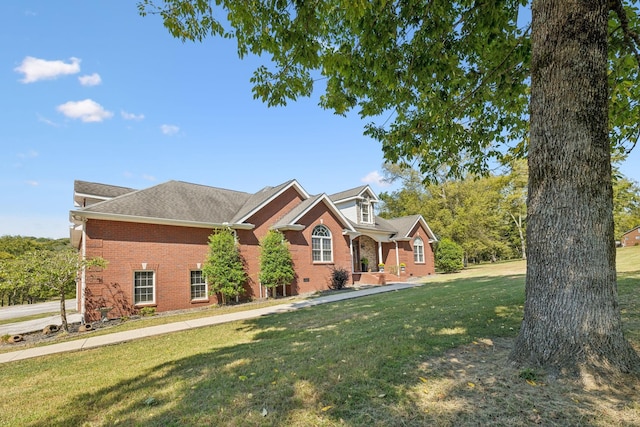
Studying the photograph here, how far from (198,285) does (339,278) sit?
310 inches

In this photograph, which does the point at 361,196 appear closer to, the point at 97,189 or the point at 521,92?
the point at 97,189

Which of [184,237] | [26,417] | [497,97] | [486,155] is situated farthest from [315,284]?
[26,417]

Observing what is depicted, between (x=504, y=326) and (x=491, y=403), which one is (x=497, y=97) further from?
(x=491, y=403)

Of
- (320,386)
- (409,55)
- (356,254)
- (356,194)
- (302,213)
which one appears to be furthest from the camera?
(356,254)

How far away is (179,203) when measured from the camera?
15789 millimetres

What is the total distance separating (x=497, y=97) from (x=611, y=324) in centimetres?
527

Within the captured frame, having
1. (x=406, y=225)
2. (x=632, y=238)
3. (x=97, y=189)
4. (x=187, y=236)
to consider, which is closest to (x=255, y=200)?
(x=187, y=236)

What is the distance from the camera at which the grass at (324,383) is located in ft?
10.1

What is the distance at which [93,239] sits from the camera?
12289mm

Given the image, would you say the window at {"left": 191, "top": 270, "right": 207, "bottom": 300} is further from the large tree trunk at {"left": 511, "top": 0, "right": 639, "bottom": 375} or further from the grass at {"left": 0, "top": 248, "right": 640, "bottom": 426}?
the large tree trunk at {"left": 511, "top": 0, "right": 639, "bottom": 375}

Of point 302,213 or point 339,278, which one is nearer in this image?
point 302,213

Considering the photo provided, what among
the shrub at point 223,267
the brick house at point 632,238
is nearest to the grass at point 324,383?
the shrub at point 223,267

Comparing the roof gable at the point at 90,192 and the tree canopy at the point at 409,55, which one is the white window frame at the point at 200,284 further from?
the tree canopy at the point at 409,55

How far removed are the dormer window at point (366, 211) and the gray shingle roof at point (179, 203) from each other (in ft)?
29.7
